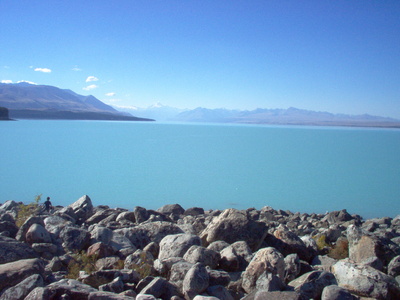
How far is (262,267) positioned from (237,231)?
157 cm

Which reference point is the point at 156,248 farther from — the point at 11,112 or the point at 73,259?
the point at 11,112

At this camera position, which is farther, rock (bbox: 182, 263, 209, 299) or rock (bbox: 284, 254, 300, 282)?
rock (bbox: 284, 254, 300, 282)

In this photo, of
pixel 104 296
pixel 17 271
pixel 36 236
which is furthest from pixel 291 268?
pixel 36 236

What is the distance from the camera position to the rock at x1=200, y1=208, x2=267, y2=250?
531 centimetres

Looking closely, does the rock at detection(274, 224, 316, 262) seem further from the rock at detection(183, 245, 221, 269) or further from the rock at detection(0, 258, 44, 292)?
the rock at detection(0, 258, 44, 292)

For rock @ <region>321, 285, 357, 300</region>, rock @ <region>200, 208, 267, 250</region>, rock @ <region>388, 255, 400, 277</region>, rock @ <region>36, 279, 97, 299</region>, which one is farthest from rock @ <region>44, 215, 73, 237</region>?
rock @ <region>388, 255, 400, 277</region>

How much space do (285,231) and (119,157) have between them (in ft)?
81.3

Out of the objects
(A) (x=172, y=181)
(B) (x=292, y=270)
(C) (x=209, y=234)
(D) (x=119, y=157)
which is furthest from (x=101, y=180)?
(B) (x=292, y=270)

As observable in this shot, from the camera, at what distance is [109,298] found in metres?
3.10

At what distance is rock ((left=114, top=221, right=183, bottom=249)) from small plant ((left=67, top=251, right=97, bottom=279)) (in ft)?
3.03

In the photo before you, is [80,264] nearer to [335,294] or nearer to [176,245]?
[176,245]

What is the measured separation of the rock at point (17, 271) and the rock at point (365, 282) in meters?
2.98

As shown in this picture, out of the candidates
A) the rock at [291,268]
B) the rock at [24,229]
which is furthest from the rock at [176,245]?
the rock at [24,229]

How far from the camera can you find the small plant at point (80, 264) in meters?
3.92
